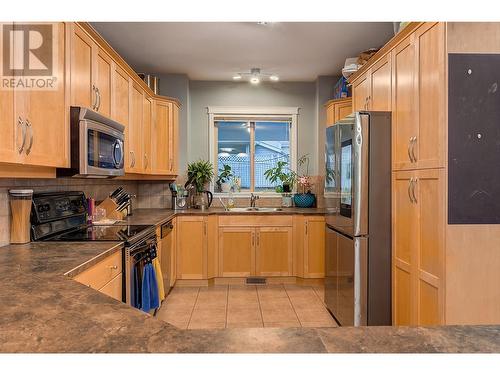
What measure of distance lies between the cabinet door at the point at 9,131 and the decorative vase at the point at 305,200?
3744 mm

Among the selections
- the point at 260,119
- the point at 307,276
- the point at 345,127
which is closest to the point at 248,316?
the point at 307,276

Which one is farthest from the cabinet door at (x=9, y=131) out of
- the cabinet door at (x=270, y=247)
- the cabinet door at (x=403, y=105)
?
the cabinet door at (x=270, y=247)

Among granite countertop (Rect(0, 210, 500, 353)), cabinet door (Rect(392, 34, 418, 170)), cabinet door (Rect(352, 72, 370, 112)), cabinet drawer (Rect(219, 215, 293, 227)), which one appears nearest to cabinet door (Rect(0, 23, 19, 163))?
granite countertop (Rect(0, 210, 500, 353))

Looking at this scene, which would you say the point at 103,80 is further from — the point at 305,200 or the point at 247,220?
the point at 305,200

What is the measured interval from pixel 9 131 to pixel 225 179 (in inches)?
146

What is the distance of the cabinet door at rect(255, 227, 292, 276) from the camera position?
4.44 m

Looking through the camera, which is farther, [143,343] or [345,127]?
[345,127]

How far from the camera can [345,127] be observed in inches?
114

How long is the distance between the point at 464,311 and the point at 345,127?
1.53 meters

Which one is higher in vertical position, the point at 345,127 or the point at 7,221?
the point at 345,127

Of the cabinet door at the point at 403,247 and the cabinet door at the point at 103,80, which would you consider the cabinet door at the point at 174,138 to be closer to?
the cabinet door at the point at 103,80
